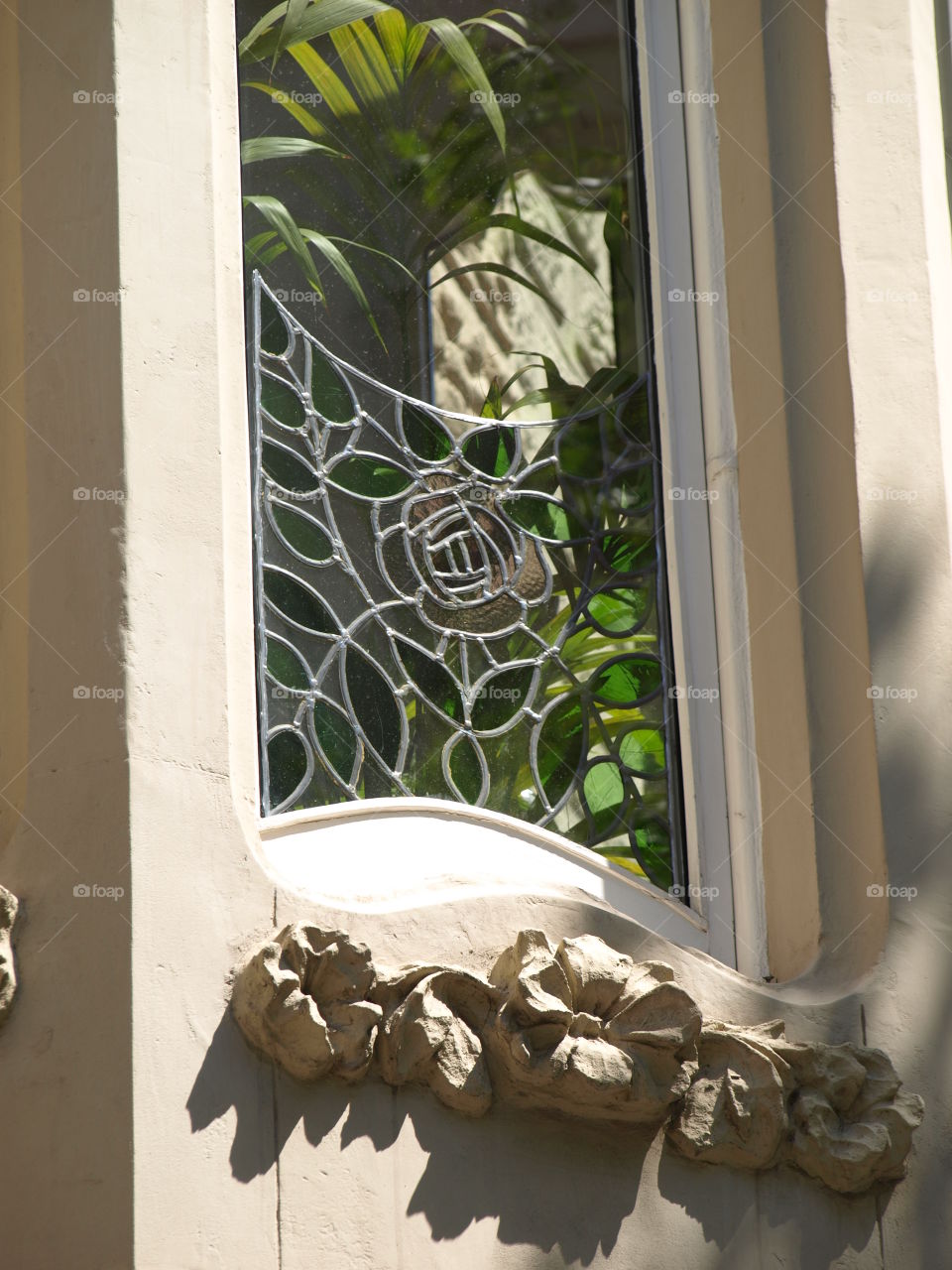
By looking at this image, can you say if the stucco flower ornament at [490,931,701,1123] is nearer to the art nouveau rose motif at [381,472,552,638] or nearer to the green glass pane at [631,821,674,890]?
the green glass pane at [631,821,674,890]

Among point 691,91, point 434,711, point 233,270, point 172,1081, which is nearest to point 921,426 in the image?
point 691,91

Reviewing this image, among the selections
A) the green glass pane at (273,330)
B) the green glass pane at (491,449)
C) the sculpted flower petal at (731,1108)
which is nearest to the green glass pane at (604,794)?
the sculpted flower petal at (731,1108)

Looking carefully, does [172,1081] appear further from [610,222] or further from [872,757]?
[610,222]

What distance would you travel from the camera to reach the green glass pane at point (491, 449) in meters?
3.39

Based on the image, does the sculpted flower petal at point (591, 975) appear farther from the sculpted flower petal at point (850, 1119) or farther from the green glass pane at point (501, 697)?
the green glass pane at point (501, 697)

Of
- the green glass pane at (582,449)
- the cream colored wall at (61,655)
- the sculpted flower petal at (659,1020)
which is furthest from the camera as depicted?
the green glass pane at (582,449)

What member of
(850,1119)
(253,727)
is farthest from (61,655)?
(850,1119)

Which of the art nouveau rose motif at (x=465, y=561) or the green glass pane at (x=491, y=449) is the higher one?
the green glass pane at (x=491, y=449)

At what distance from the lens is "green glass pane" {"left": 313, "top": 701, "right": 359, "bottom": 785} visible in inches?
Result: 121

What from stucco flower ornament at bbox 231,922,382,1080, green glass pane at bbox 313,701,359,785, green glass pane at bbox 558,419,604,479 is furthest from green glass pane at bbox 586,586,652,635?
stucco flower ornament at bbox 231,922,382,1080

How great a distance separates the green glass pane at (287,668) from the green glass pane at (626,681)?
57cm

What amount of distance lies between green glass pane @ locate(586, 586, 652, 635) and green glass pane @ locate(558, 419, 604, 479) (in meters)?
0.23

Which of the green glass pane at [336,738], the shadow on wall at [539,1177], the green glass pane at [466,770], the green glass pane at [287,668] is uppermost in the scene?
the green glass pane at [287,668]

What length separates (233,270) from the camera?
3.09 m
